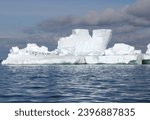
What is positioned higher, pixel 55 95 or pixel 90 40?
pixel 90 40

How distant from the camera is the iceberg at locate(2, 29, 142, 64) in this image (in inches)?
2359

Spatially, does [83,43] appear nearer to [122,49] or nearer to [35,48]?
[122,49]

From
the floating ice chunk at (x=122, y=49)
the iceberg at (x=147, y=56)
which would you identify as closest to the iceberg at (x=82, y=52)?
the floating ice chunk at (x=122, y=49)

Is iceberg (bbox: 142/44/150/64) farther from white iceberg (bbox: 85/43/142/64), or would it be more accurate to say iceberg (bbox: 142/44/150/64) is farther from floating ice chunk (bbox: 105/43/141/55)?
floating ice chunk (bbox: 105/43/141/55)

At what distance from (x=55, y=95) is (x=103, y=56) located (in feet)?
145

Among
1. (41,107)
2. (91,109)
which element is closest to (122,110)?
(91,109)

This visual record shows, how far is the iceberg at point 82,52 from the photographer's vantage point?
5991cm

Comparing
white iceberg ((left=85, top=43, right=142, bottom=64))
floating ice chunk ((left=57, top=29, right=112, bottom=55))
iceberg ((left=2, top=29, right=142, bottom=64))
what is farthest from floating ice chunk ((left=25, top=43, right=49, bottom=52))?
white iceberg ((left=85, top=43, right=142, bottom=64))

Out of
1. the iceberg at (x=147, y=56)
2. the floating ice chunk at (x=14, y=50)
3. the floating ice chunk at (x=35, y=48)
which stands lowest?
the iceberg at (x=147, y=56)

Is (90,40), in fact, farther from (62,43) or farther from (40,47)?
(40,47)

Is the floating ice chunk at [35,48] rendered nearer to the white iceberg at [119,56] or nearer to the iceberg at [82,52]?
the iceberg at [82,52]

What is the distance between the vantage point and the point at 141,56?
59625mm

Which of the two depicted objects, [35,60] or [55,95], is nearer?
[55,95]

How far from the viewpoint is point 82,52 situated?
6334 cm
